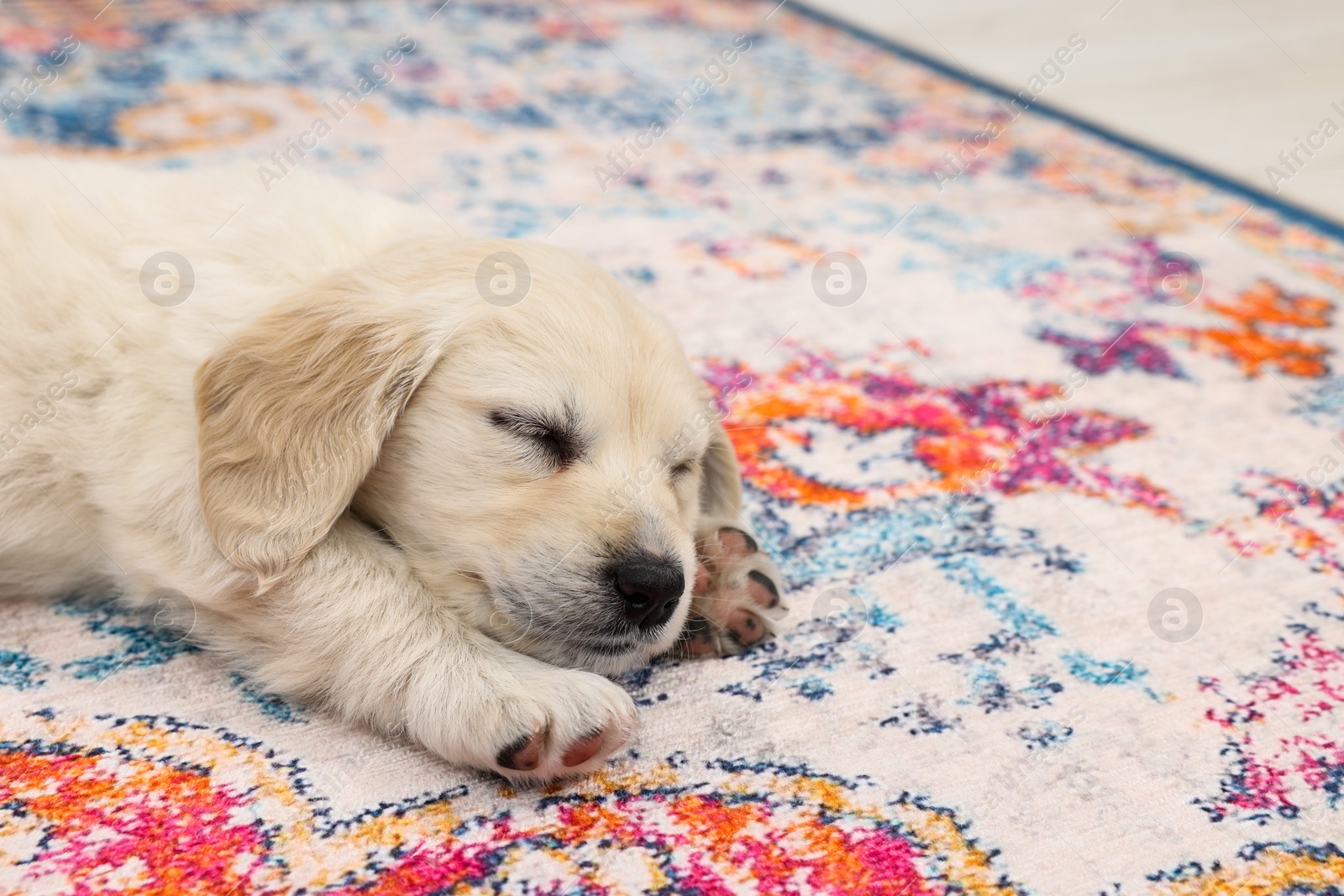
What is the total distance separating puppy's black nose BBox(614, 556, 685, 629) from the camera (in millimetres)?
1583

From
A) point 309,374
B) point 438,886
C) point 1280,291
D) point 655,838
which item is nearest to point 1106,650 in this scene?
point 655,838

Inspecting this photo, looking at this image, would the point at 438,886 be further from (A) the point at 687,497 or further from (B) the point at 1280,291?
(B) the point at 1280,291

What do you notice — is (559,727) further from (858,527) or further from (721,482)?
(858,527)

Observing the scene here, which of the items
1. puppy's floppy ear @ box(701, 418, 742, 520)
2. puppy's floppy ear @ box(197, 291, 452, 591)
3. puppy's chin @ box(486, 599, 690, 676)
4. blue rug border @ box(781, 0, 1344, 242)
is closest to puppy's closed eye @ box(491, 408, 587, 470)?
puppy's floppy ear @ box(197, 291, 452, 591)

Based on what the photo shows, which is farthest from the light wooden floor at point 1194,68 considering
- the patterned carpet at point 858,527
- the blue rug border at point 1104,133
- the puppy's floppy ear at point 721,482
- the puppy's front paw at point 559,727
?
the puppy's front paw at point 559,727

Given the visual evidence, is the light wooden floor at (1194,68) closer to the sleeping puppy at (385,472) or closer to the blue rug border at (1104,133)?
the blue rug border at (1104,133)

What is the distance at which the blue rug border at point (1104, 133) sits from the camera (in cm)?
409

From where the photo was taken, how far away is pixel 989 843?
1.43m

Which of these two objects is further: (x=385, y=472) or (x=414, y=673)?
(x=385, y=472)

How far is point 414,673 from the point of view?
61.6 inches

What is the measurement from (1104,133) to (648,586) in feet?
14.0

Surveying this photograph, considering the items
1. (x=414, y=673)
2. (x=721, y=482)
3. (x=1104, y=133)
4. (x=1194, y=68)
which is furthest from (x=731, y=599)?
(x=1194, y=68)

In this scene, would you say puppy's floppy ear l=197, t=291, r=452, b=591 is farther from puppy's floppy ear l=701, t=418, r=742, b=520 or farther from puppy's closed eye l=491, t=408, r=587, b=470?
puppy's floppy ear l=701, t=418, r=742, b=520

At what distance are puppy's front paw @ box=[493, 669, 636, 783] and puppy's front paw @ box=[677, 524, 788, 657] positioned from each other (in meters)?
0.30
